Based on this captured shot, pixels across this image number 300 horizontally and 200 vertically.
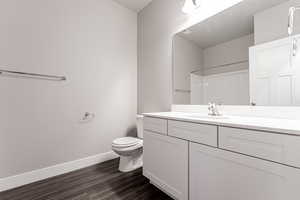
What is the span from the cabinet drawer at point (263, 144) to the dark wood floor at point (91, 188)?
Answer: 3.01ft

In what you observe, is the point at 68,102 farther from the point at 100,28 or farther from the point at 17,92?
the point at 100,28

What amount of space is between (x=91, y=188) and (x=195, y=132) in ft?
4.17

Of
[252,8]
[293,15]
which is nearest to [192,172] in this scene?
[293,15]

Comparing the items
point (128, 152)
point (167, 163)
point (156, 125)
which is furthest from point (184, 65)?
point (128, 152)

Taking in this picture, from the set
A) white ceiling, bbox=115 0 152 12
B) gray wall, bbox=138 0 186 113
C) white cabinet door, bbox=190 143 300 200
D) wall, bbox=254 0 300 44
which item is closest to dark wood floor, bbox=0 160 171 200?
white cabinet door, bbox=190 143 300 200

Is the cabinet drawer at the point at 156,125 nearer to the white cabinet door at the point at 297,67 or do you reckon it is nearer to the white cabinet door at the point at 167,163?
the white cabinet door at the point at 167,163

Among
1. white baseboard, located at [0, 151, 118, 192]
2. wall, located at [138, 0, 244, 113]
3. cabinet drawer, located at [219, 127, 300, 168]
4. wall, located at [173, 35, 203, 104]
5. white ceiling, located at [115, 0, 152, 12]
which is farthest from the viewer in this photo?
white ceiling, located at [115, 0, 152, 12]

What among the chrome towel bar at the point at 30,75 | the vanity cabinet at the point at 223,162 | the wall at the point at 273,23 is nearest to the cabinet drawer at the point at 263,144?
the vanity cabinet at the point at 223,162

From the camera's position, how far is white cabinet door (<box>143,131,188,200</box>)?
1130 millimetres

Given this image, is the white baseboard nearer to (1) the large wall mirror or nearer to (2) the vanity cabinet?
(2) the vanity cabinet

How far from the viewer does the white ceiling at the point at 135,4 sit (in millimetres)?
2272

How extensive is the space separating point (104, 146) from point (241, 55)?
6.96ft

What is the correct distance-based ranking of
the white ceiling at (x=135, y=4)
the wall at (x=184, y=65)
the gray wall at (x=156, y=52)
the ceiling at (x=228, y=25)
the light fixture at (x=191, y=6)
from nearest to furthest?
the ceiling at (x=228, y=25) → the light fixture at (x=191, y=6) → the wall at (x=184, y=65) → the gray wall at (x=156, y=52) → the white ceiling at (x=135, y=4)

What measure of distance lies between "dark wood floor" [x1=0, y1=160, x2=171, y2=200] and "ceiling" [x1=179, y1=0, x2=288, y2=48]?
1707 millimetres
